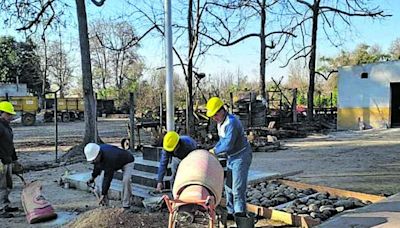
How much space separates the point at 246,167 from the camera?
19.1ft

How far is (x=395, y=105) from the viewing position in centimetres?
2583

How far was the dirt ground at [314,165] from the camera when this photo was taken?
27.4ft

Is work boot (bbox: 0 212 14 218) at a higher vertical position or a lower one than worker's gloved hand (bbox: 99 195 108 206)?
lower

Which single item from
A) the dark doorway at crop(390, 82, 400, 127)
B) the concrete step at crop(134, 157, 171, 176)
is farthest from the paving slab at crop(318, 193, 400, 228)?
the dark doorway at crop(390, 82, 400, 127)

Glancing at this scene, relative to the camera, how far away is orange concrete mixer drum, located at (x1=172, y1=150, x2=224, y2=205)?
4543mm

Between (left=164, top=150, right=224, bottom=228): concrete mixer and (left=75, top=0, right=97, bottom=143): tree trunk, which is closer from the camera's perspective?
(left=164, top=150, right=224, bottom=228): concrete mixer

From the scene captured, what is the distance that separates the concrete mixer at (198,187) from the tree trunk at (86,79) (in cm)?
1042

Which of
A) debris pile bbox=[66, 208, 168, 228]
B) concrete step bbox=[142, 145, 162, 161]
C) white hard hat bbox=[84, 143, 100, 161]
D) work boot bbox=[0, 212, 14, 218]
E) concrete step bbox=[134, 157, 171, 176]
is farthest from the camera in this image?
concrete step bbox=[142, 145, 162, 161]

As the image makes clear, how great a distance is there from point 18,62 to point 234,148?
158 feet

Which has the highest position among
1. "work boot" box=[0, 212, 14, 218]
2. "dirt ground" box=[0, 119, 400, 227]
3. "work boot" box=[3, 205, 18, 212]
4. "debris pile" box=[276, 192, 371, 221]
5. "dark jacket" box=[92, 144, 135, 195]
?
"dark jacket" box=[92, 144, 135, 195]

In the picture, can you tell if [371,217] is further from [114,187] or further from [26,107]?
[26,107]

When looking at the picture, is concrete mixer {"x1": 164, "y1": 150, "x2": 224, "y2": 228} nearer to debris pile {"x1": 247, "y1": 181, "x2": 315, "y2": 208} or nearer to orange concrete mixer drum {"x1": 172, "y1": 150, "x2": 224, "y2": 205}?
orange concrete mixer drum {"x1": 172, "y1": 150, "x2": 224, "y2": 205}

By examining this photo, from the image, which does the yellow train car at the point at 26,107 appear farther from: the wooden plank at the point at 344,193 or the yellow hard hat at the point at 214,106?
the yellow hard hat at the point at 214,106

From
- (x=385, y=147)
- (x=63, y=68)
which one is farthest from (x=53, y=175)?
(x=63, y=68)
